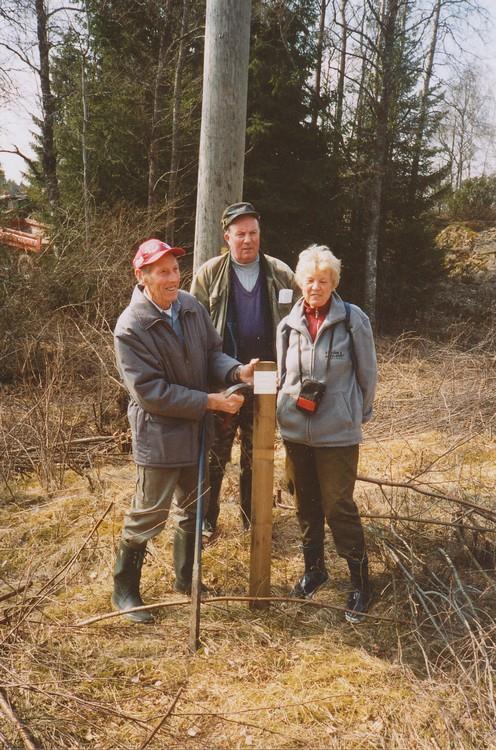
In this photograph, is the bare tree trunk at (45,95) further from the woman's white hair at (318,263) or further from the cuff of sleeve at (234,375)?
the woman's white hair at (318,263)

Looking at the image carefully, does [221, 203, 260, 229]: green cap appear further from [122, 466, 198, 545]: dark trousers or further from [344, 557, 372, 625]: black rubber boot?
[344, 557, 372, 625]: black rubber boot

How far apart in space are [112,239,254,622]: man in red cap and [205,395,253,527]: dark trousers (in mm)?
653

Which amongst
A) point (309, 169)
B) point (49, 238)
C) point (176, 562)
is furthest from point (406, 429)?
point (49, 238)

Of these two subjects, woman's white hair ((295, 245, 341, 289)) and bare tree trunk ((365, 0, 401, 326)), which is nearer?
woman's white hair ((295, 245, 341, 289))

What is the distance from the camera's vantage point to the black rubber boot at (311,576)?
3.29 meters

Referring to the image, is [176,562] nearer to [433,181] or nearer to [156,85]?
[156,85]

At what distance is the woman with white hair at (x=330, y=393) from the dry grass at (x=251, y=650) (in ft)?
1.13

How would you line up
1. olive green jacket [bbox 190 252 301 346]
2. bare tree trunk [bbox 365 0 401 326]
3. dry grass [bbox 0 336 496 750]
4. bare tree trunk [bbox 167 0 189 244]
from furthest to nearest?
bare tree trunk [bbox 365 0 401 326]
bare tree trunk [bbox 167 0 189 244]
olive green jacket [bbox 190 252 301 346]
dry grass [bbox 0 336 496 750]

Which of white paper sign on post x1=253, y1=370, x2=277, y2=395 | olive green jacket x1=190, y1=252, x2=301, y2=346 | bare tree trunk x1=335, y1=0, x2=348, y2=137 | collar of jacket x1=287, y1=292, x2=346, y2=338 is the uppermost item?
bare tree trunk x1=335, y1=0, x2=348, y2=137

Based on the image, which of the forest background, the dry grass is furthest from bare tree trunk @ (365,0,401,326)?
the dry grass

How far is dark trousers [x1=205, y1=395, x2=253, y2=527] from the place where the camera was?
3.79 m

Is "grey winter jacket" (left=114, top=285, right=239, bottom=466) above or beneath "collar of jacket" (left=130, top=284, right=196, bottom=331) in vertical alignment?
beneath

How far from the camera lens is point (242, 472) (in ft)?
13.2

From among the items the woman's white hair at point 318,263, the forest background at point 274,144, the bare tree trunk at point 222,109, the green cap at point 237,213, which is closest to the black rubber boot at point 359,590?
the woman's white hair at point 318,263
